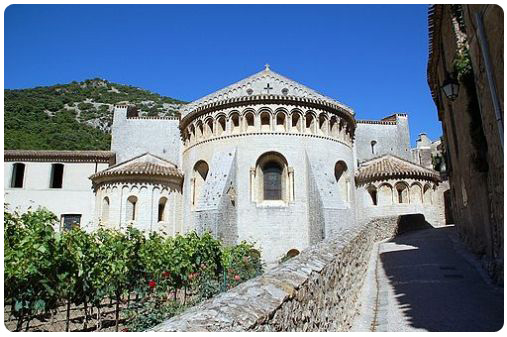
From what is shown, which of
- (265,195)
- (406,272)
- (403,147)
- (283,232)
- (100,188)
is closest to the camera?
(406,272)

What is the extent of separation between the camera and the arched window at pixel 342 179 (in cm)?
2314

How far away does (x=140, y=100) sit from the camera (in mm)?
81688

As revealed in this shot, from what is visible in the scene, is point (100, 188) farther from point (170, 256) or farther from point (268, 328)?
point (268, 328)

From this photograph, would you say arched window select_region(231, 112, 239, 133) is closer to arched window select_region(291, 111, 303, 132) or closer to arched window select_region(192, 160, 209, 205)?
arched window select_region(192, 160, 209, 205)

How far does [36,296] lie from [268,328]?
5185 mm

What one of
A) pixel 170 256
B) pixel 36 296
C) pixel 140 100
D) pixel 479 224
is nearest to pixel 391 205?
pixel 479 224

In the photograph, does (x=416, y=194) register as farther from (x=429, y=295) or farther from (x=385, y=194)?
(x=429, y=295)

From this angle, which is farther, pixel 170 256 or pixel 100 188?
pixel 100 188

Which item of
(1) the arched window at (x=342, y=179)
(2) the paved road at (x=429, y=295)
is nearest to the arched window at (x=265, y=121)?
(1) the arched window at (x=342, y=179)

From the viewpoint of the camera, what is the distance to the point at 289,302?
385 centimetres

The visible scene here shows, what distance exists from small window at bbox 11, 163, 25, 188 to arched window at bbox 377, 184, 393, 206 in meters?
22.8

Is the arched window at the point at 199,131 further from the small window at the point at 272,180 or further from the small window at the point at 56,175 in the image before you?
the small window at the point at 56,175

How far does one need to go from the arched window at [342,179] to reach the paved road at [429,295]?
29.0ft

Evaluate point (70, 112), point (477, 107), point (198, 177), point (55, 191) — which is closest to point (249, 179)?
point (198, 177)
